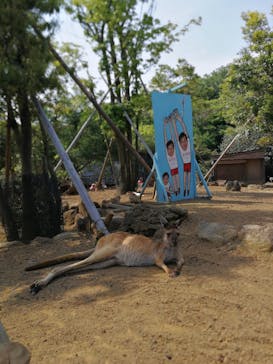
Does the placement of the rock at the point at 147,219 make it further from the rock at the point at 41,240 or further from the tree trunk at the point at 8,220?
the tree trunk at the point at 8,220

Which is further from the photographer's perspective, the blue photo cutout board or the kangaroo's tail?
the blue photo cutout board

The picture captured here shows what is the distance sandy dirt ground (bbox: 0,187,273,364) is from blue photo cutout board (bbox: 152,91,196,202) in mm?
4864

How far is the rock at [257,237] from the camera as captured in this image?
17.8ft

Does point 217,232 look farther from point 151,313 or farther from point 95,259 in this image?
point 151,313

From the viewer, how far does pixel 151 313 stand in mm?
3514

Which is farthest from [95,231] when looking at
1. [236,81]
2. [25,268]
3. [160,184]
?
[236,81]

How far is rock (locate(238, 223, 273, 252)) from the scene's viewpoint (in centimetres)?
543

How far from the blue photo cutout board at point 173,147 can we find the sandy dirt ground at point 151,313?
486 centimetres

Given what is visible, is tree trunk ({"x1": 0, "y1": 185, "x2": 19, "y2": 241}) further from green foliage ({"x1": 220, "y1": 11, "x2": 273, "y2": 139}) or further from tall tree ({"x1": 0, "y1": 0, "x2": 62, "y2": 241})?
green foliage ({"x1": 220, "y1": 11, "x2": 273, "y2": 139})

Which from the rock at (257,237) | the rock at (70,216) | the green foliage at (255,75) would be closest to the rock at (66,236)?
the rock at (70,216)

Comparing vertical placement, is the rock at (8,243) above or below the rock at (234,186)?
below

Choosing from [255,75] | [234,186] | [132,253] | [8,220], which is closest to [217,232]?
[132,253]

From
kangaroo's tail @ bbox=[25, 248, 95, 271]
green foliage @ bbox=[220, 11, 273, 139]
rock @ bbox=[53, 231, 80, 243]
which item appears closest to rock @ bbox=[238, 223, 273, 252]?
kangaroo's tail @ bbox=[25, 248, 95, 271]

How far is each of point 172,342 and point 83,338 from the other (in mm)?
680
